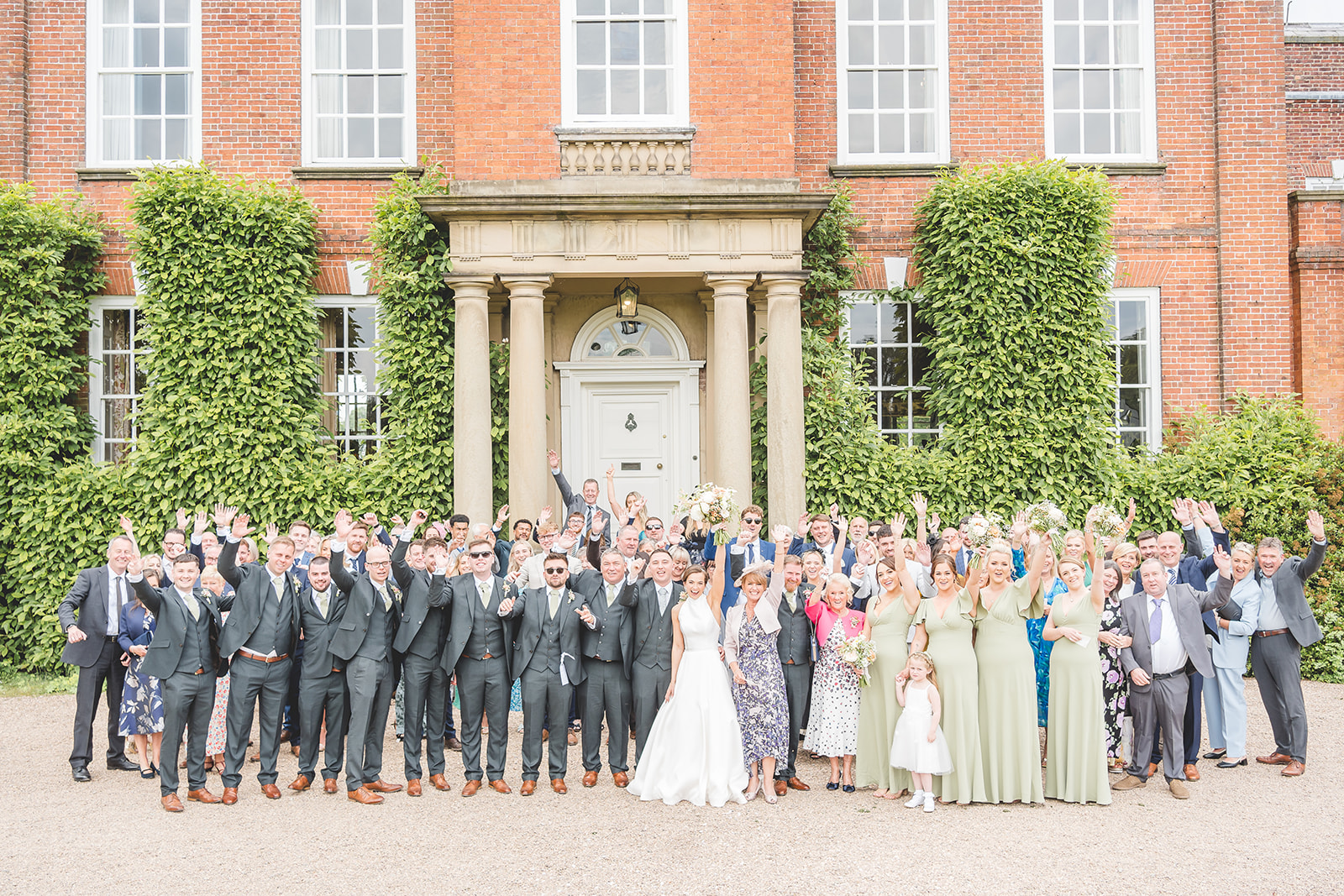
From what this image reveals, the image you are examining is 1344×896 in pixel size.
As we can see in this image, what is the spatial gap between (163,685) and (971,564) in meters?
5.81

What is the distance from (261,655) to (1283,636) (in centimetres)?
792

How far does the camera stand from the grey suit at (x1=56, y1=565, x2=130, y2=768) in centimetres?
839

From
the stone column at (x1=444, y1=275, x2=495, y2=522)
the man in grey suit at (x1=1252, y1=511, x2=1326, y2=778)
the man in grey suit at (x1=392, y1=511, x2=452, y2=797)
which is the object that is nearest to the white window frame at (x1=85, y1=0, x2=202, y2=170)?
the stone column at (x1=444, y1=275, x2=495, y2=522)

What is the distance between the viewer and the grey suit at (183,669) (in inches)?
294

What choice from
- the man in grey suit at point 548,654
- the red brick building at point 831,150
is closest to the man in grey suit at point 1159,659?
the man in grey suit at point 548,654

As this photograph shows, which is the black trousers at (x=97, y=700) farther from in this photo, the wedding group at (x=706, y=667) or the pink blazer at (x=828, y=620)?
the pink blazer at (x=828, y=620)

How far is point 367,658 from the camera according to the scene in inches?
302

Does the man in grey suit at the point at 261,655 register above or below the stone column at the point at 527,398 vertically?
below

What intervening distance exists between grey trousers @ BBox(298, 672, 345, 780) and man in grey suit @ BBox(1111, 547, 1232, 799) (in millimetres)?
5746

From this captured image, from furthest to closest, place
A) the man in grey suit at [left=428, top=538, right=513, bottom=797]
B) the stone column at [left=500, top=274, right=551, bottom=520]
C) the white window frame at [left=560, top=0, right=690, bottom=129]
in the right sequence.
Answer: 1. the white window frame at [left=560, top=0, right=690, bottom=129]
2. the stone column at [left=500, top=274, right=551, bottom=520]
3. the man in grey suit at [left=428, top=538, right=513, bottom=797]

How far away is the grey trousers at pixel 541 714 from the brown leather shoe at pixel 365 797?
37.0 inches

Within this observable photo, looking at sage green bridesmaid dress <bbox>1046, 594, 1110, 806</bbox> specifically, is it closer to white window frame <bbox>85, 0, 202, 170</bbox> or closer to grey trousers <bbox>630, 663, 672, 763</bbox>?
grey trousers <bbox>630, 663, 672, 763</bbox>

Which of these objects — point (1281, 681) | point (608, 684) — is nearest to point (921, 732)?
point (608, 684)

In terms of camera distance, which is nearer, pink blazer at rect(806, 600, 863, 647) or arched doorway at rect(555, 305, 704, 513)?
pink blazer at rect(806, 600, 863, 647)
